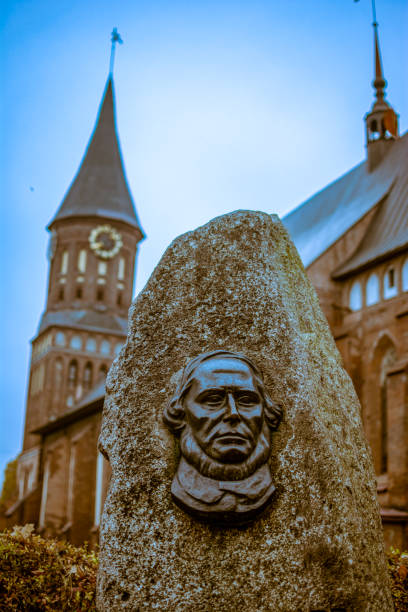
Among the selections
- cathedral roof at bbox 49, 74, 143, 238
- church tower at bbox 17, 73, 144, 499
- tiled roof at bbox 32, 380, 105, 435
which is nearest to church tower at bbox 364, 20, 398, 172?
tiled roof at bbox 32, 380, 105, 435

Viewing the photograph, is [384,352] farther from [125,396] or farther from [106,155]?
[106,155]

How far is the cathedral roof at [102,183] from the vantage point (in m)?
52.1

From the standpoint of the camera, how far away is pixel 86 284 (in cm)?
5153

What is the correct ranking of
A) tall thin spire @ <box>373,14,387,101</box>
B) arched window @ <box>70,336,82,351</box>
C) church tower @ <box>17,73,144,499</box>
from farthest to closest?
arched window @ <box>70,336,82,351</box> → church tower @ <box>17,73,144,499</box> → tall thin spire @ <box>373,14,387,101</box>

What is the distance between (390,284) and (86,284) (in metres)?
33.1

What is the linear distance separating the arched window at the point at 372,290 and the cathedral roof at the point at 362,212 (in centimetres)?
50

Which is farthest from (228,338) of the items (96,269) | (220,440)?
(96,269)

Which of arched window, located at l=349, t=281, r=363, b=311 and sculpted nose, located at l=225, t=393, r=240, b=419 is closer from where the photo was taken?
sculpted nose, located at l=225, t=393, r=240, b=419

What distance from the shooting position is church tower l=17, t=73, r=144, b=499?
47719mm

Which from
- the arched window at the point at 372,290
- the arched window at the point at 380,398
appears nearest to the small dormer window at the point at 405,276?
the arched window at the point at 372,290

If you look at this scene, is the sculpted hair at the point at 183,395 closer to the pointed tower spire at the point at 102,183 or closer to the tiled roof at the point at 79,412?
the tiled roof at the point at 79,412

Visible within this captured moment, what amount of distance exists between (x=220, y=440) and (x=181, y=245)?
130 centimetres

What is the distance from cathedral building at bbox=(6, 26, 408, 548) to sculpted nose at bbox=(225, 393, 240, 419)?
14242 millimetres

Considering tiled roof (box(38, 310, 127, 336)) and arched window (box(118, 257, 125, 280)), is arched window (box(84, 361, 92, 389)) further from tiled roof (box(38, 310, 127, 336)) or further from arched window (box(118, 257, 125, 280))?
arched window (box(118, 257, 125, 280))
